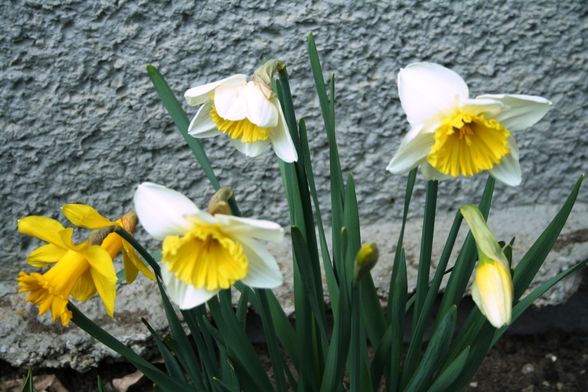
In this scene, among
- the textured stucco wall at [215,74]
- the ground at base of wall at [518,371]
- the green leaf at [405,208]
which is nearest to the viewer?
the green leaf at [405,208]

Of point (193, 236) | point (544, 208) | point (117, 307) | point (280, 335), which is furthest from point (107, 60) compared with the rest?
point (544, 208)

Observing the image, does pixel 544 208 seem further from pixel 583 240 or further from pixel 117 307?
pixel 117 307

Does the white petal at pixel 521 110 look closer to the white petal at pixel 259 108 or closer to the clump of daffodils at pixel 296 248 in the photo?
the clump of daffodils at pixel 296 248

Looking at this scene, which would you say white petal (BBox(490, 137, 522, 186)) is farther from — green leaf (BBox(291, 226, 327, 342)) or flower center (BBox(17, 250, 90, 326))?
flower center (BBox(17, 250, 90, 326))

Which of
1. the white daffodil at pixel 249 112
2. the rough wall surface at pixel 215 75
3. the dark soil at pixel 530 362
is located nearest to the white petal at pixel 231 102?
the white daffodil at pixel 249 112

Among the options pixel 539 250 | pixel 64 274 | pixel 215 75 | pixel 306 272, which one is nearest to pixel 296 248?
pixel 306 272

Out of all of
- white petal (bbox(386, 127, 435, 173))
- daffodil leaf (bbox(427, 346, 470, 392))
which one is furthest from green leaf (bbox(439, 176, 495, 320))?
white petal (bbox(386, 127, 435, 173))
